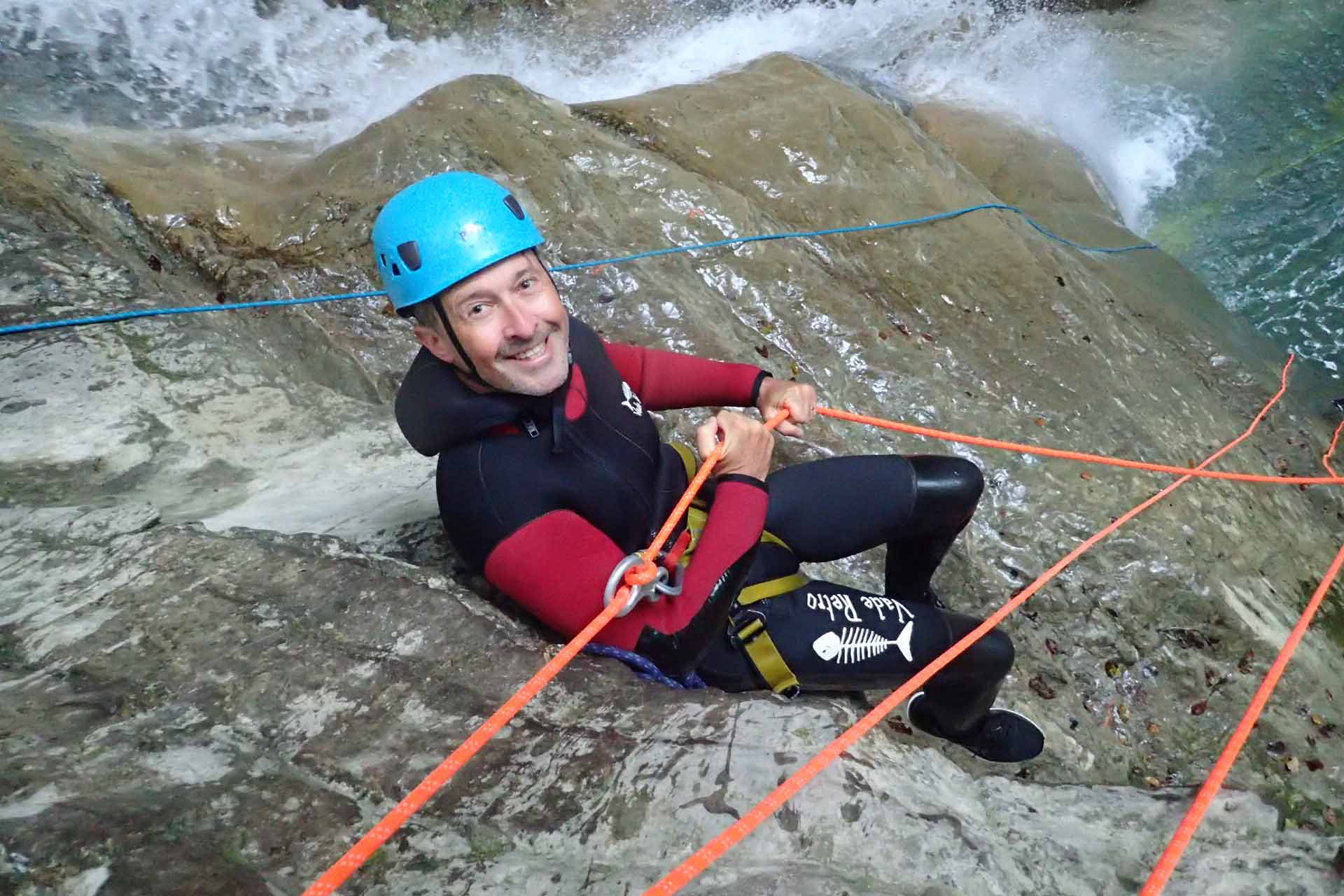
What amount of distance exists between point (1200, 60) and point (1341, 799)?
8.36 m

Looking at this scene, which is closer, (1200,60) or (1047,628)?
(1047,628)

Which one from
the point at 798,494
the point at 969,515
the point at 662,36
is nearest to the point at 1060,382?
the point at 969,515

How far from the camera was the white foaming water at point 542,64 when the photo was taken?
593cm

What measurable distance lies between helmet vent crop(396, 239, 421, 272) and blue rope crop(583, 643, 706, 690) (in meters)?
1.00

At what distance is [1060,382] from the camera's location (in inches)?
170

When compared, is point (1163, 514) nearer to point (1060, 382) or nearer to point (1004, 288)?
point (1060, 382)

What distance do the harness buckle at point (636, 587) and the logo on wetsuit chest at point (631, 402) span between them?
542 millimetres

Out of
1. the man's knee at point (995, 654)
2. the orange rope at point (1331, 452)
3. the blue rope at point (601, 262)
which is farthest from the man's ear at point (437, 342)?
the orange rope at point (1331, 452)

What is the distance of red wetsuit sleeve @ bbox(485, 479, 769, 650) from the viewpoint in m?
1.92

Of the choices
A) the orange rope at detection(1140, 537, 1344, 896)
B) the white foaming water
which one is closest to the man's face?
the orange rope at detection(1140, 537, 1344, 896)

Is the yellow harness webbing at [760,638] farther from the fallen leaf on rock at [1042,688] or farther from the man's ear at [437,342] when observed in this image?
the fallen leaf on rock at [1042,688]

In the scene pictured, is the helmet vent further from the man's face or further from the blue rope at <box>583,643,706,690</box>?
the blue rope at <box>583,643,706,690</box>

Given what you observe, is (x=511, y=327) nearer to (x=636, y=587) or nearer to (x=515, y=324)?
(x=515, y=324)

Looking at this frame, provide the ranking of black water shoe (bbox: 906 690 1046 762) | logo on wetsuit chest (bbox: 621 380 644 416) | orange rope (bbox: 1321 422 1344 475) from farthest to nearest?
orange rope (bbox: 1321 422 1344 475)
black water shoe (bbox: 906 690 1046 762)
logo on wetsuit chest (bbox: 621 380 644 416)
